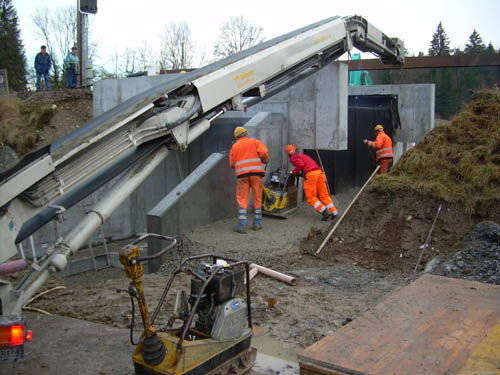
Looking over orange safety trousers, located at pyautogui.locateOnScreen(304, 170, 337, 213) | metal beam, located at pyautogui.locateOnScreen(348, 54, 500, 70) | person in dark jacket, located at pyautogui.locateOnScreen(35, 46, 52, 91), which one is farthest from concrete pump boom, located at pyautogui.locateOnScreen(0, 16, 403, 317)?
person in dark jacket, located at pyautogui.locateOnScreen(35, 46, 52, 91)

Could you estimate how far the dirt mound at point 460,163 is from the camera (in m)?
8.62

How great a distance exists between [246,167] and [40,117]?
864cm

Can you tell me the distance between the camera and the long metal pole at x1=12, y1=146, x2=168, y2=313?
421cm

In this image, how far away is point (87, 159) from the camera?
4.57 m

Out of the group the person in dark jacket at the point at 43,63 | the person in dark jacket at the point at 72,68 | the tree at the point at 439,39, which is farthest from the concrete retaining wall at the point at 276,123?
the tree at the point at 439,39

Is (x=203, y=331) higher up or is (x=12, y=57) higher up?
(x=12, y=57)

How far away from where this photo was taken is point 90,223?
15.1 ft

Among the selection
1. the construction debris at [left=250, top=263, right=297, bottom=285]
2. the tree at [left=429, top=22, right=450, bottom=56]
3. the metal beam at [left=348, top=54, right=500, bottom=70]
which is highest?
the tree at [left=429, top=22, right=450, bottom=56]

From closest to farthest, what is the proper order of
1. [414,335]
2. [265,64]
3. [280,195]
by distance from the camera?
[414,335], [265,64], [280,195]

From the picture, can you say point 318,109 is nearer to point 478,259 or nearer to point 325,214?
point 325,214

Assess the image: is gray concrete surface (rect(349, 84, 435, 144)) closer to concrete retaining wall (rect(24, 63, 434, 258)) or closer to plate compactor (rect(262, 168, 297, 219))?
concrete retaining wall (rect(24, 63, 434, 258))

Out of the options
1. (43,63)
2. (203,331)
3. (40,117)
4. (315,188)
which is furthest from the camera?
(43,63)

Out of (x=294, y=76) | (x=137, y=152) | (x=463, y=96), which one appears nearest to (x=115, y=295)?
(x=137, y=152)

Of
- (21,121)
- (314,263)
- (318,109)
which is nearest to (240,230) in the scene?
(314,263)
